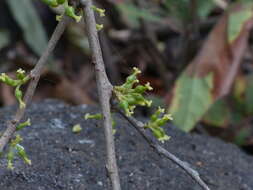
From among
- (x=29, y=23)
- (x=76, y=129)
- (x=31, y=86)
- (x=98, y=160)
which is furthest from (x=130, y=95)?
(x=29, y=23)

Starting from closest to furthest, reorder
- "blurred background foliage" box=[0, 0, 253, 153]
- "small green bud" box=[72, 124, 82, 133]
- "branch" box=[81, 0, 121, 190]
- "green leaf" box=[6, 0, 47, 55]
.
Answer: "branch" box=[81, 0, 121, 190], "small green bud" box=[72, 124, 82, 133], "blurred background foliage" box=[0, 0, 253, 153], "green leaf" box=[6, 0, 47, 55]

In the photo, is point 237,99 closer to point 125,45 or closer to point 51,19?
point 125,45

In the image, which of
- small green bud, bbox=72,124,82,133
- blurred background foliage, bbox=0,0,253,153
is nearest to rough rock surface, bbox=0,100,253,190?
small green bud, bbox=72,124,82,133

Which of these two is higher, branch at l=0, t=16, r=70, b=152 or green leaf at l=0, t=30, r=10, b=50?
branch at l=0, t=16, r=70, b=152

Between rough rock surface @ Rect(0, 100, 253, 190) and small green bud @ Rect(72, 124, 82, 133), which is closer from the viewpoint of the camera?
rough rock surface @ Rect(0, 100, 253, 190)

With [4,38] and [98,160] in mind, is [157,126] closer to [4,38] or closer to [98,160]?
[98,160]

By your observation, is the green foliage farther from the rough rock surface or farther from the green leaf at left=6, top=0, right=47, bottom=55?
the green leaf at left=6, top=0, right=47, bottom=55

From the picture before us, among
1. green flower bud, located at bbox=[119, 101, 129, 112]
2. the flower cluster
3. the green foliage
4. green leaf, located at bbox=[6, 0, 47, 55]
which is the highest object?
the flower cluster

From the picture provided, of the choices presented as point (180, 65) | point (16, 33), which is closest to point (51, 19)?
point (16, 33)
